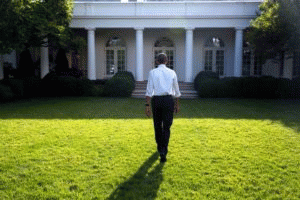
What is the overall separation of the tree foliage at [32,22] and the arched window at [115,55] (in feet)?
17.1

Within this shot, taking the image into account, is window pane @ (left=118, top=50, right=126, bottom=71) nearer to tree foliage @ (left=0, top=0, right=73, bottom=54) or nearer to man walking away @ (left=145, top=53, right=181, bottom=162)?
tree foliage @ (left=0, top=0, right=73, bottom=54)

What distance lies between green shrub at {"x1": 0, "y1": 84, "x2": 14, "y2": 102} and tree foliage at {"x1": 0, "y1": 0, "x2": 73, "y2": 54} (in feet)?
5.89

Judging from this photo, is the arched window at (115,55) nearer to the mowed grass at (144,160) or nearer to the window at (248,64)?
the window at (248,64)

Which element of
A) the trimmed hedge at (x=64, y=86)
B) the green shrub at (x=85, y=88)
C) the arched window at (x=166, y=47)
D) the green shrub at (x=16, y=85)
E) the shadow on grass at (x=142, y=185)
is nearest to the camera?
the shadow on grass at (x=142, y=185)

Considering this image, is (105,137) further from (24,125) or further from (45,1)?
(45,1)

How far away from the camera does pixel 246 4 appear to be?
18.3m

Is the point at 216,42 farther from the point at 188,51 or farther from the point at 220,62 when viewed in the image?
the point at 188,51

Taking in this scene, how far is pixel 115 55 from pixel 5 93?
10290mm

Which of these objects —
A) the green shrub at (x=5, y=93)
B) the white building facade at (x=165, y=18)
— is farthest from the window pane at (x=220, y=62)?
the green shrub at (x=5, y=93)

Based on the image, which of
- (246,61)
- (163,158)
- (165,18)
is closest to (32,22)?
(165,18)

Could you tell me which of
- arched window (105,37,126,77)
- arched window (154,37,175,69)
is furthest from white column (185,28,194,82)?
arched window (105,37,126,77)

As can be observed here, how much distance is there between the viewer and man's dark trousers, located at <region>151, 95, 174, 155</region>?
4.71 metres

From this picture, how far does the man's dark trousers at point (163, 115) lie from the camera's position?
4.71 m

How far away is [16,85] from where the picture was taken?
14352 millimetres
